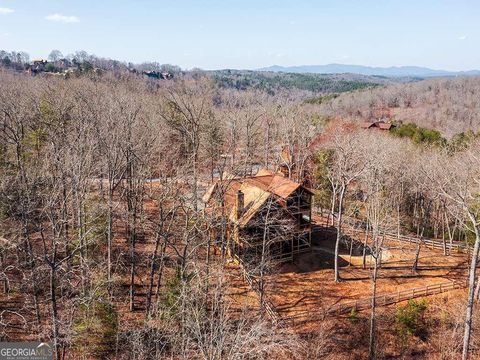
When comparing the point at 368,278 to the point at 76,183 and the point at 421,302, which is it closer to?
the point at 421,302

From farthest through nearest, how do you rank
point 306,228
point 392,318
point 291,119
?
point 291,119
point 306,228
point 392,318

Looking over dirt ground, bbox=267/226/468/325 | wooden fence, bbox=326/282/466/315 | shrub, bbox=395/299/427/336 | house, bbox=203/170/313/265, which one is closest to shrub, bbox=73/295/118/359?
dirt ground, bbox=267/226/468/325

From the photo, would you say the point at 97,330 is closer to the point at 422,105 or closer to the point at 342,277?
the point at 342,277

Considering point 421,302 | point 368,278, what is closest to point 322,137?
point 368,278

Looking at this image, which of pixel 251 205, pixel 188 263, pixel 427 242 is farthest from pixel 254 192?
pixel 427 242

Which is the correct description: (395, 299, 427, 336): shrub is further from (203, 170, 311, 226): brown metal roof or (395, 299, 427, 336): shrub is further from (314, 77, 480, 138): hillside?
(314, 77, 480, 138): hillside

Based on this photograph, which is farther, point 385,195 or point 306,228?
point 385,195

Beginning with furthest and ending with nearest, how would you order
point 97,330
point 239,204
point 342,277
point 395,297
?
point 239,204
point 342,277
point 395,297
point 97,330
